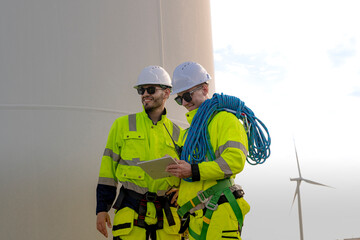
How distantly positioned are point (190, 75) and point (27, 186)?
117 inches

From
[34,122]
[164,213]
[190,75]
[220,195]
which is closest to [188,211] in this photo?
[220,195]

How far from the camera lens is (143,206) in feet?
11.0

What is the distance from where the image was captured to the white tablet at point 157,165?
8.39 feet

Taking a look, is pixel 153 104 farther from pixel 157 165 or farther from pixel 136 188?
pixel 157 165

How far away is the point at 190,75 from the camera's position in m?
2.98

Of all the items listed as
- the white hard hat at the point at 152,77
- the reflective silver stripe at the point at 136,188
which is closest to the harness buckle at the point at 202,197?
the reflective silver stripe at the point at 136,188

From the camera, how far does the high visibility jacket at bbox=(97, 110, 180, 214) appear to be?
343 centimetres

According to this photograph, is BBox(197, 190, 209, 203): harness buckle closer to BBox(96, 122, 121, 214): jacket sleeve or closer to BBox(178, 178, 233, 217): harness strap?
BBox(178, 178, 233, 217): harness strap

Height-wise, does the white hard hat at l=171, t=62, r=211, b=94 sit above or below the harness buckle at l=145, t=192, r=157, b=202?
above

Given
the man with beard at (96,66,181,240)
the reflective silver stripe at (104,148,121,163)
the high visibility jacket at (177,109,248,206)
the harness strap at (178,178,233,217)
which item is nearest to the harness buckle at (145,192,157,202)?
the man with beard at (96,66,181,240)

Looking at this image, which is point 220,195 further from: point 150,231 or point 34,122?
point 34,122

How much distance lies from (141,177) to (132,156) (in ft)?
0.76

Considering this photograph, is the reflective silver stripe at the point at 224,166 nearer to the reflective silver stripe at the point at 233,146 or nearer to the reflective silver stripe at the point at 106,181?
the reflective silver stripe at the point at 233,146

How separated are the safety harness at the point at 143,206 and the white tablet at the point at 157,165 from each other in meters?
0.57
